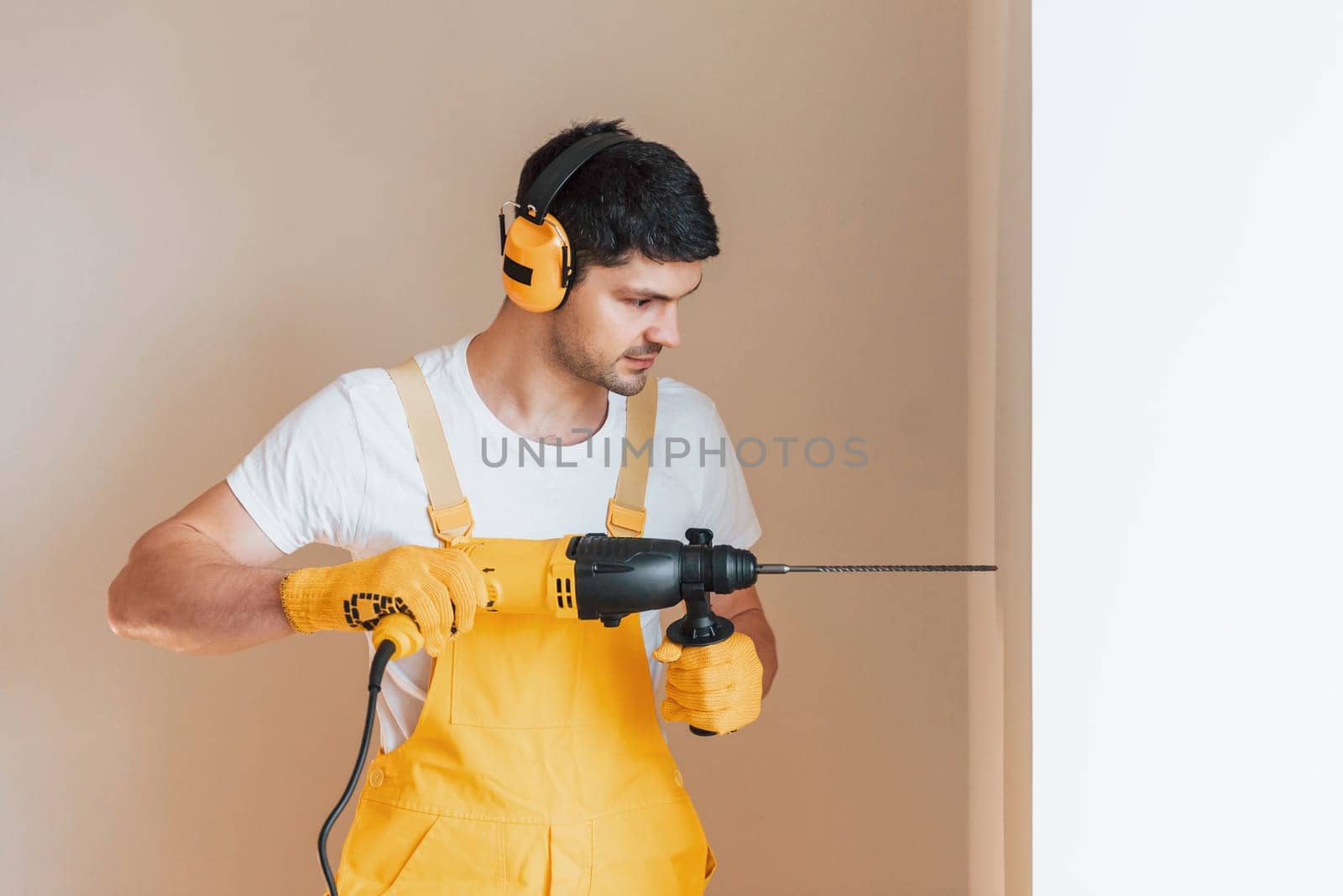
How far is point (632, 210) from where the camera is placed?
4.31 ft

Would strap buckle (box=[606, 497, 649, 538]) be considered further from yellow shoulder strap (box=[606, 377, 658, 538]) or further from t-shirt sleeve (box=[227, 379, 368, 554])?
t-shirt sleeve (box=[227, 379, 368, 554])

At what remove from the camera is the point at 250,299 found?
2.13m

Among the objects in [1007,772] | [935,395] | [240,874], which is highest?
[935,395]

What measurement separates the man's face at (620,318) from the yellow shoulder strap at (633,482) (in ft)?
0.26

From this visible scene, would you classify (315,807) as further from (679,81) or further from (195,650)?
A: (679,81)

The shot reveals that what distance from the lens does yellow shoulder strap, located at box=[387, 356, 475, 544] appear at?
130 centimetres

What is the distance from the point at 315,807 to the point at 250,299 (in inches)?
41.7

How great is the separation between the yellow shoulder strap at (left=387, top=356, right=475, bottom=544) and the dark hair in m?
0.26

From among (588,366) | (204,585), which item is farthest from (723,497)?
(204,585)

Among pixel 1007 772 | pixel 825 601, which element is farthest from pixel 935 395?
pixel 1007 772
